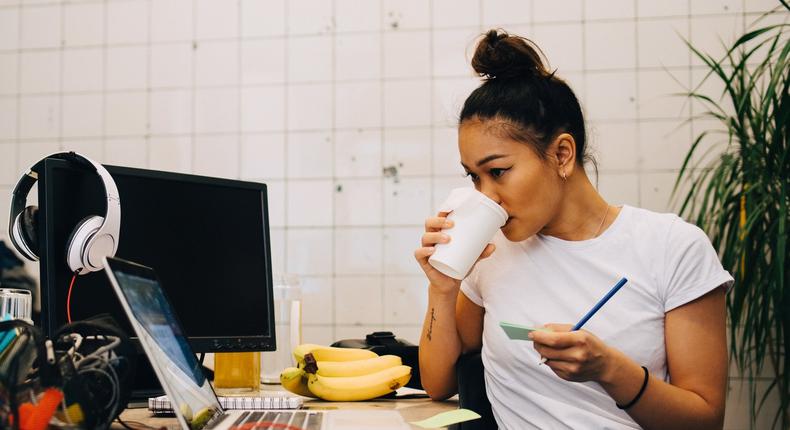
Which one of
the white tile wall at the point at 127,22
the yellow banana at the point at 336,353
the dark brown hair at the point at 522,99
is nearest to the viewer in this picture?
the dark brown hair at the point at 522,99

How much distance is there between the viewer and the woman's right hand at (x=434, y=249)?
1.25 m

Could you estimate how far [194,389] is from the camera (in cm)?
98

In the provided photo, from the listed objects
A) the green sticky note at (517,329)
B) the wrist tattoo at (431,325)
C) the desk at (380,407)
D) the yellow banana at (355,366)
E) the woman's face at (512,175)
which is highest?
the woman's face at (512,175)

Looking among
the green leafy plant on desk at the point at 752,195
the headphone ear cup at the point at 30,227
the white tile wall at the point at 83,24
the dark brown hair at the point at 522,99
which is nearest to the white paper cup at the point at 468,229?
the dark brown hair at the point at 522,99

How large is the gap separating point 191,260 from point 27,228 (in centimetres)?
32

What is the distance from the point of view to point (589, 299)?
1.33 m

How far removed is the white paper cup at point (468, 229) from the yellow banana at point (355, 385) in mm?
300

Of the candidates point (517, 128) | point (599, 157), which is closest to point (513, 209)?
point (517, 128)

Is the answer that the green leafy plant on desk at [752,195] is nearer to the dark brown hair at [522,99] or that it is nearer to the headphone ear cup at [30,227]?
the dark brown hair at [522,99]

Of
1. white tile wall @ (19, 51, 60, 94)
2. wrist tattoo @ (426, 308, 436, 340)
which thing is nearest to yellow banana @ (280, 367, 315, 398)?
wrist tattoo @ (426, 308, 436, 340)

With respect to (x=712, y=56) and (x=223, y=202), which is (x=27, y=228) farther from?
(x=712, y=56)

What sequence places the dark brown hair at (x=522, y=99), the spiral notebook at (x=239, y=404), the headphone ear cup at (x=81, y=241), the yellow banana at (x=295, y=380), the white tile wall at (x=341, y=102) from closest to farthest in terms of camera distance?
1. the headphone ear cup at (x=81, y=241)
2. the spiral notebook at (x=239, y=404)
3. the dark brown hair at (x=522, y=99)
4. the yellow banana at (x=295, y=380)
5. the white tile wall at (x=341, y=102)

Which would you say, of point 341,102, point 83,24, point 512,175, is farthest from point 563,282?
point 83,24

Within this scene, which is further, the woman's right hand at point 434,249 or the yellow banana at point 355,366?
the yellow banana at point 355,366
